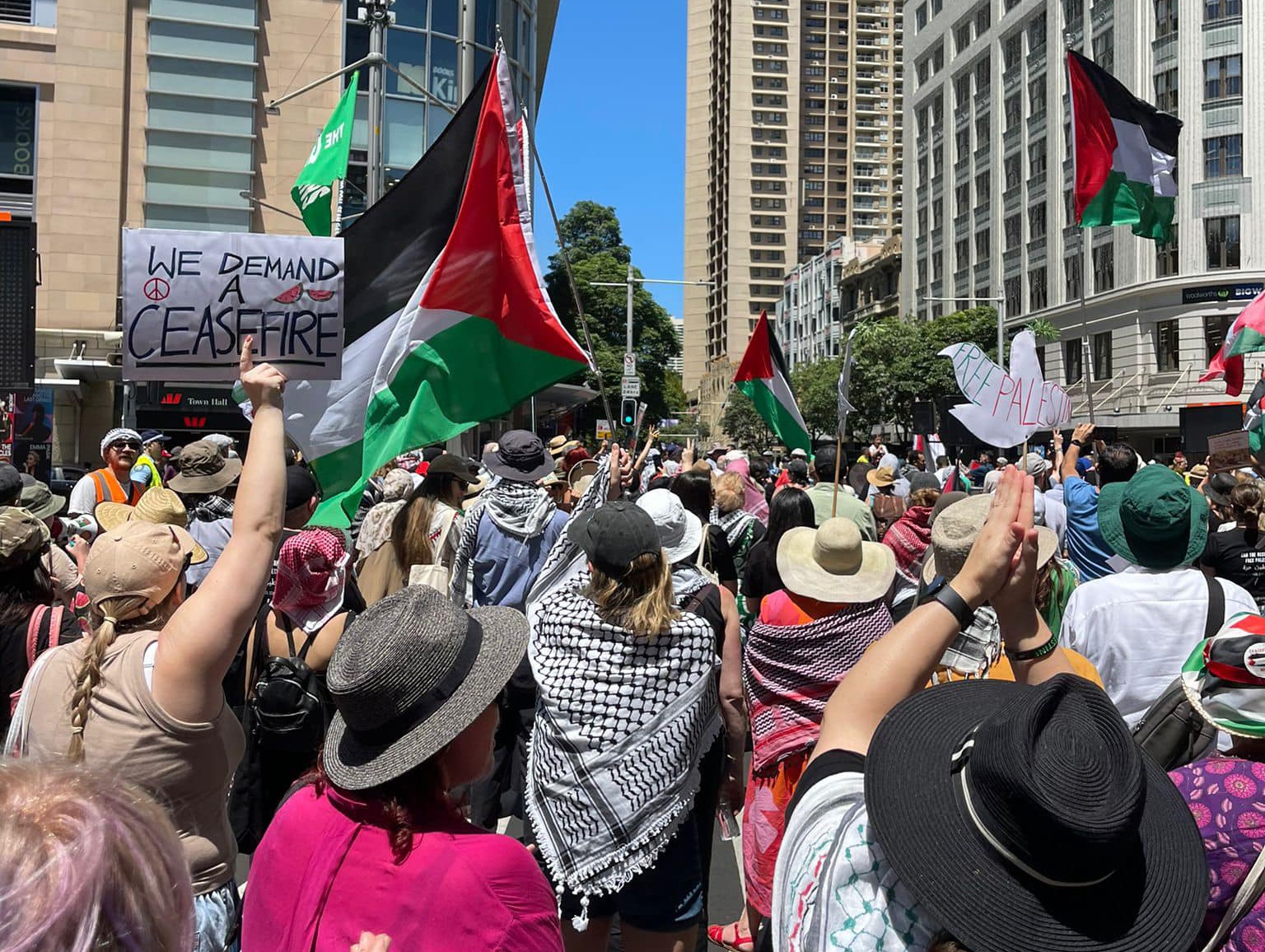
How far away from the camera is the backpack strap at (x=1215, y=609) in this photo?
3848 millimetres

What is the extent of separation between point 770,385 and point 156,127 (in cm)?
2381

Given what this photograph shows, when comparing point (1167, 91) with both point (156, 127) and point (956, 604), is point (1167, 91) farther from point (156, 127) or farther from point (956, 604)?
point (956, 604)

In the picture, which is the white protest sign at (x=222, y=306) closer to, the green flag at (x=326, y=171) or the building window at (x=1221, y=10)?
the green flag at (x=326, y=171)

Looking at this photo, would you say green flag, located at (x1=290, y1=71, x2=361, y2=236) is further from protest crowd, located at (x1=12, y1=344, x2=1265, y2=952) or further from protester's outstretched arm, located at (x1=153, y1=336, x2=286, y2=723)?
protester's outstretched arm, located at (x1=153, y1=336, x2=286, y2=723)

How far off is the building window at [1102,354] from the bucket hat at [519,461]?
48498 millimetres

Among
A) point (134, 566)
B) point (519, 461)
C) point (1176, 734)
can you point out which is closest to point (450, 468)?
point (519, 461)

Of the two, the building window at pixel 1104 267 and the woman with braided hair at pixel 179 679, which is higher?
the building window at pixel 1104 267

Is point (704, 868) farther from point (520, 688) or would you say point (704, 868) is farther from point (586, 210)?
point (586, 210)

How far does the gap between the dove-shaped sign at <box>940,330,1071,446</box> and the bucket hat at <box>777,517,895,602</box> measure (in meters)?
3.48

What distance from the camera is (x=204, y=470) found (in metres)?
6.68

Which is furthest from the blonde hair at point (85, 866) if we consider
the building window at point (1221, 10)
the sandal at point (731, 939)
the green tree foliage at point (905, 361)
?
the green tree foliage at point (905, 361)

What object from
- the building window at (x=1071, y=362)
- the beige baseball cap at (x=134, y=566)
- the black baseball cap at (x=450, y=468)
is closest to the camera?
the beige baseball cap at (x=134, y=566)

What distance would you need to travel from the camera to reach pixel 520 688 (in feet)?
16.0

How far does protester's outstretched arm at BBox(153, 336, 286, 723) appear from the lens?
2506 mm
